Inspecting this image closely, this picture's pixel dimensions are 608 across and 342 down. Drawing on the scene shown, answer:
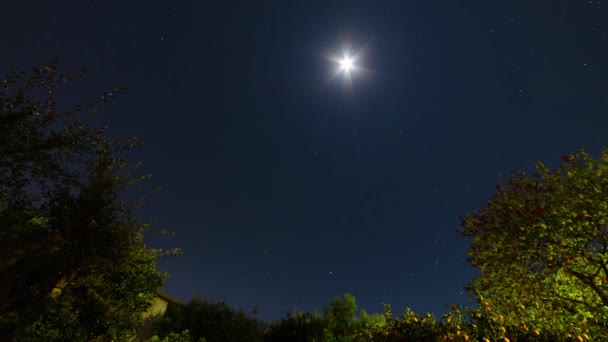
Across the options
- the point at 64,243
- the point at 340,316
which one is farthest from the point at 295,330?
the point at 64,243

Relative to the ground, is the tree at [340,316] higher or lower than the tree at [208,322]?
higher

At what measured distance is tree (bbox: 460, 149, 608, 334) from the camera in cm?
1362

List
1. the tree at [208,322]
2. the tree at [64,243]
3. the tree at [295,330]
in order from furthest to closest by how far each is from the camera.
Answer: the tree at [295,330] < the tree at [208,322] < the tree at [64,243]

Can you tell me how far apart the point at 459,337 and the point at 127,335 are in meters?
18.5

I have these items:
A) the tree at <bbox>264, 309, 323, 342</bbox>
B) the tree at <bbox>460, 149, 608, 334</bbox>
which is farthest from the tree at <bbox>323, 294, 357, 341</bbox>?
the tree at <bbox>460, 149, 608, 334</bbox>

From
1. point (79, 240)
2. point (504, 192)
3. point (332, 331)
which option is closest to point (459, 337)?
point (504, 192)

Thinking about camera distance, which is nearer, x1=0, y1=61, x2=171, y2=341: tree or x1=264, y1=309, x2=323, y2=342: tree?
x1=0, y1=61, x2=171, y2=341: tree

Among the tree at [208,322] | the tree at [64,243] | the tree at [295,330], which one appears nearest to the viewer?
the tree at [64,243]

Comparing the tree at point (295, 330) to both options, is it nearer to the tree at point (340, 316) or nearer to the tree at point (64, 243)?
the tree at point (340, 316)

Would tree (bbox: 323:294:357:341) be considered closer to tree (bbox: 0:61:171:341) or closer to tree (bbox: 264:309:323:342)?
tree (bbox: 264:309:323:342)

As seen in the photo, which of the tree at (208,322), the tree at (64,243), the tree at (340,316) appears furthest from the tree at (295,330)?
the tree at (64,243)

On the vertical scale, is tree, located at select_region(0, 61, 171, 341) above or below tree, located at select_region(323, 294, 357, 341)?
below

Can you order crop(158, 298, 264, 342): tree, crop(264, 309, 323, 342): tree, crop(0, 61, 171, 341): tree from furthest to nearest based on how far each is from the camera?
crop(264, 309, 323, 342): tree → crop(158, 298, 264, 342): tree → crop(0, 61, 171, 341): tree

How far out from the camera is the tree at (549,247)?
1362cm
